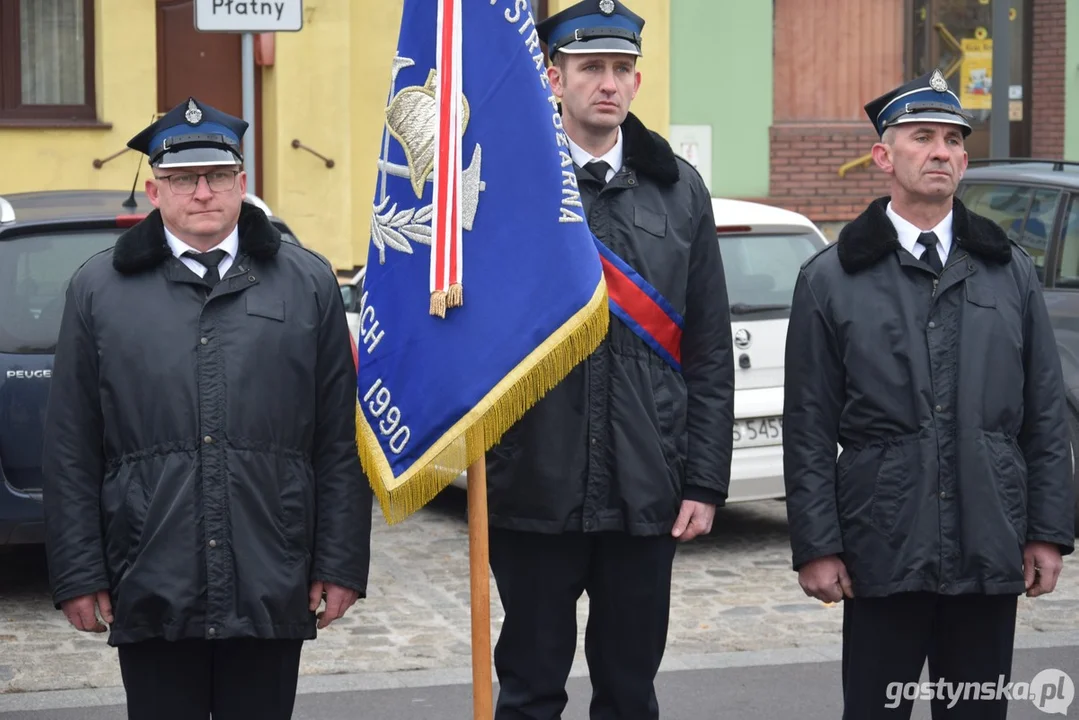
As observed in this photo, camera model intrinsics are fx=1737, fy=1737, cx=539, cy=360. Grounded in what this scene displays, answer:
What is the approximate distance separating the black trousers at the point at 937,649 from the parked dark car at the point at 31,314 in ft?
12.0

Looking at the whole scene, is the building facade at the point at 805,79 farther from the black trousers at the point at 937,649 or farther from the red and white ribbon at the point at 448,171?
the black trousers at the point at 937,649

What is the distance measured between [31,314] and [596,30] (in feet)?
12.6

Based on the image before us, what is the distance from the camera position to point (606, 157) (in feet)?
15.3

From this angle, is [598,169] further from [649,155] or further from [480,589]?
[480,589]

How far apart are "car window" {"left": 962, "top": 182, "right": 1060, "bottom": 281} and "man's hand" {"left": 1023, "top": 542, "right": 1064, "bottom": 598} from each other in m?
4.62

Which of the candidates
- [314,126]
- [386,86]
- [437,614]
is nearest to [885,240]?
[437,614]

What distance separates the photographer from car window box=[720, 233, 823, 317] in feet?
29.2

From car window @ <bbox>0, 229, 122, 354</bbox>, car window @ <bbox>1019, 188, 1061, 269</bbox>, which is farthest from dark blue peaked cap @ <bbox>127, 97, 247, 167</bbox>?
car window @ <bbox>1019, 188, 1061, 269</bbox>

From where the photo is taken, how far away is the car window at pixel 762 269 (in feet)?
29.2

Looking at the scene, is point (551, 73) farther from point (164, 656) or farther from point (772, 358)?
point (772, 358)

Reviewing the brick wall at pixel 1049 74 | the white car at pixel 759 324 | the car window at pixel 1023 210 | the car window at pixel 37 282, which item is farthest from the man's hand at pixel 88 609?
the brick wall at pixel 1049 74

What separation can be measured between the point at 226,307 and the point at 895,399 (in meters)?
1.68

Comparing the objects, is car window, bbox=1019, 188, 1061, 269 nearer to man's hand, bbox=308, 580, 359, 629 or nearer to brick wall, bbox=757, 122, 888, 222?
man's hand, bbox=308, 580, 359, 629

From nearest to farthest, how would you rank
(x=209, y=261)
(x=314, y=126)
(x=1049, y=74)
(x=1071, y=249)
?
1. (x=209, y=261)
2. (x=1071, y=249)
3. (x=314, y=126)
4. (x=1049, y=74)
